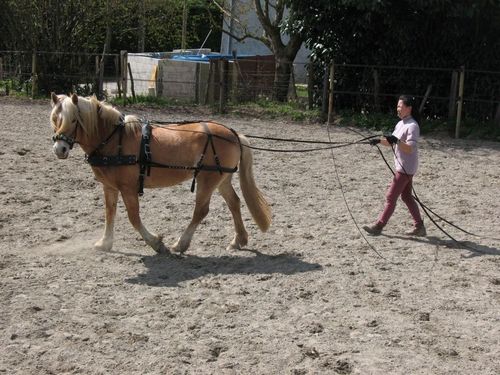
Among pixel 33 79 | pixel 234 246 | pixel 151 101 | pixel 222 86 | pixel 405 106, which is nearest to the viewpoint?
pixel 234 246

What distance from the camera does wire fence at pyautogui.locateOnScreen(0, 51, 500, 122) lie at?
614 inches

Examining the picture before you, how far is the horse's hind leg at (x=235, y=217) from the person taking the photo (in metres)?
6.25

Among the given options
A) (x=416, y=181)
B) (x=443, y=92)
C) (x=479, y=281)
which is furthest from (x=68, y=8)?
(x=479, y=281)

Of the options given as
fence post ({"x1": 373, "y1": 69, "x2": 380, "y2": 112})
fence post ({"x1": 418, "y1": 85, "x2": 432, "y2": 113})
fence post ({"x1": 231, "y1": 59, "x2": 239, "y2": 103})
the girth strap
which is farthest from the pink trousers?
fence post ({"x1": 231, "y1": 59, "x2": 239, "y2": 103})

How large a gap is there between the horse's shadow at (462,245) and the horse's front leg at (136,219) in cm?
247

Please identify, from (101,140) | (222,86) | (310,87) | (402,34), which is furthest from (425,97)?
(101,140)

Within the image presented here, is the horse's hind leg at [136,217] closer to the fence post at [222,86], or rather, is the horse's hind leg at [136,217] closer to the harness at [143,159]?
the harness at [143,159]

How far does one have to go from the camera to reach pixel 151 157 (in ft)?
19.1

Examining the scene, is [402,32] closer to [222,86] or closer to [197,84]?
[222,86]

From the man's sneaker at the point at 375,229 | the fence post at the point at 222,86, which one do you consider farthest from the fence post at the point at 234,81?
the man's sneaker at the point at 375,229

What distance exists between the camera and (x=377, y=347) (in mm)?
4055

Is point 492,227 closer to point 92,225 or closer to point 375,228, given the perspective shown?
point 375,228

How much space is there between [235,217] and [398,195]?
5.67ft

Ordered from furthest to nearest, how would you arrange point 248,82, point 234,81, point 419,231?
point 248,82 → point 234,81 → point 419,231
